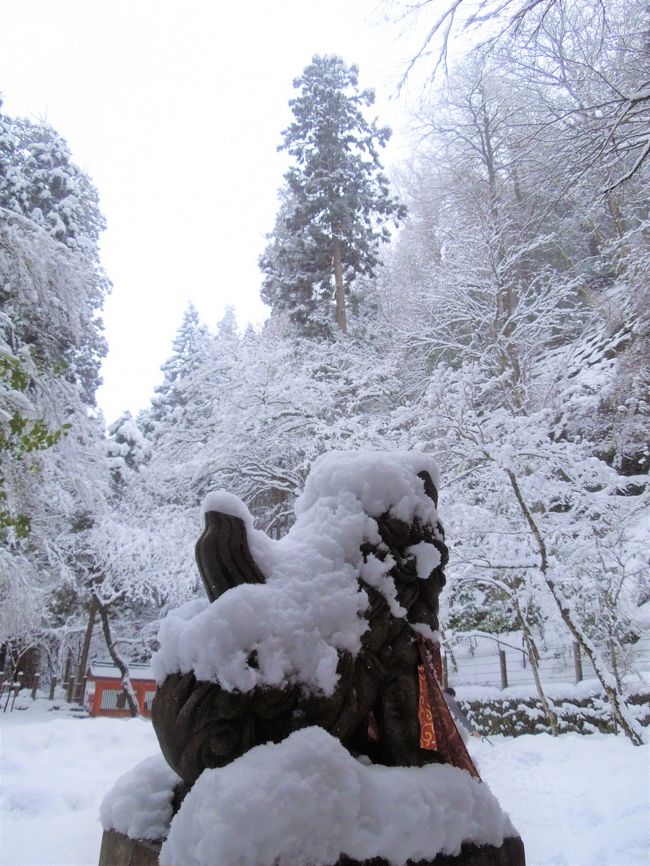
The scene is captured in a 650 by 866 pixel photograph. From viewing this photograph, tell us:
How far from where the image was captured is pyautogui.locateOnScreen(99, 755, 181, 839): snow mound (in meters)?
1.63

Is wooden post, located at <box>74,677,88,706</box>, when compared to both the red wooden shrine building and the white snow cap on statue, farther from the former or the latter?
the white snow cap on statue

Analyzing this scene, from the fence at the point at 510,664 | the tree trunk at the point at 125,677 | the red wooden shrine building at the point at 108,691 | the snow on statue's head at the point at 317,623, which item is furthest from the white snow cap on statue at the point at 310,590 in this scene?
the red wooden shrine building at the point at 108,691

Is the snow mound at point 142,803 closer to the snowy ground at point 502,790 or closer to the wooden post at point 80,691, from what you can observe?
the snowy ground at point 502,790

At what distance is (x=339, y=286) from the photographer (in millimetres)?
13055

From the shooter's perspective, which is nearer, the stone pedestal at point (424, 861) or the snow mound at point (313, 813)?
the snow mound at point (313, 813)

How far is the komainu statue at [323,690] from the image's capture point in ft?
4.47

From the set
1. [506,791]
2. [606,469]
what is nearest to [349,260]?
[606,469]

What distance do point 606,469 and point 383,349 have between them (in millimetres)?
6677

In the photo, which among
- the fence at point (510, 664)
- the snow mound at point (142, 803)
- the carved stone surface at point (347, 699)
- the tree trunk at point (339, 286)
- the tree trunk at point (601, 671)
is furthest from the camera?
the tree trunk at point (339, 286)

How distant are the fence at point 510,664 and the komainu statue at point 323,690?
9.45 metres

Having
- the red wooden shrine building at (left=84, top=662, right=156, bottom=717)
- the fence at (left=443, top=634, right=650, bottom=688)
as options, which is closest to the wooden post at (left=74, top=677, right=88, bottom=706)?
the red wooden shrine building at (left=84, top=662, right=156, bottom=717)

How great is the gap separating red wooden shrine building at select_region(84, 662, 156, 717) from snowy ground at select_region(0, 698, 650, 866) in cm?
659

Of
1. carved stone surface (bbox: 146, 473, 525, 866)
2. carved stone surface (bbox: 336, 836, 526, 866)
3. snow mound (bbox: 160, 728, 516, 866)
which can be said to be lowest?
carved stone surface (bbox: 336, 836, 526, 866)

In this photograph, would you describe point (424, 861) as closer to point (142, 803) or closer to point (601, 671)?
point (142, 803)
